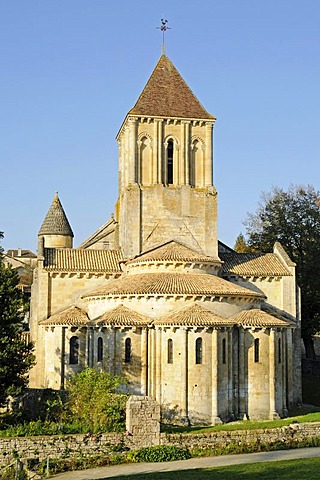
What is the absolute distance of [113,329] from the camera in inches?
1336

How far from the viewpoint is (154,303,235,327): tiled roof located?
1282 inches

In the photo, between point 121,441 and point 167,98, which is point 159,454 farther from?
point 167,98

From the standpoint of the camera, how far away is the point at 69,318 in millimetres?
37688

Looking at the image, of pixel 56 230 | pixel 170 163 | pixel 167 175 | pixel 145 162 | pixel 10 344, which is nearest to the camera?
pixel 10 344

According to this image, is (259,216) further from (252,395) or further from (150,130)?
(252,395)

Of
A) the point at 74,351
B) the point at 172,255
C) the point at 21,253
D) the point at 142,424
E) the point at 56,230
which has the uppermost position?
the point at 21,253

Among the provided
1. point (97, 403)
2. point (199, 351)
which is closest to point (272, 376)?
point (199, 351)

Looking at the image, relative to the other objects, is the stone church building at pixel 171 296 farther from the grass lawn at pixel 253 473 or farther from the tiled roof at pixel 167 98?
the grass lawn at pixel 253 473

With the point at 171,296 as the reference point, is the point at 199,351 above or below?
below

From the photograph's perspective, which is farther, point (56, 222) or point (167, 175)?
point (56, 222)

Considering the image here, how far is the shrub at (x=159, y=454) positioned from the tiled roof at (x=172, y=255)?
14.5 meters

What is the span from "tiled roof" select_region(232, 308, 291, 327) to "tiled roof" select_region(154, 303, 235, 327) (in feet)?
2.56

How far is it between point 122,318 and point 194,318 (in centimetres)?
376

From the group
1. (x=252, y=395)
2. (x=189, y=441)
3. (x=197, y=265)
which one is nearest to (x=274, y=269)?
(x=197, y=265)
